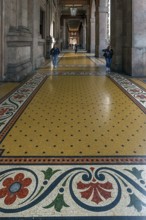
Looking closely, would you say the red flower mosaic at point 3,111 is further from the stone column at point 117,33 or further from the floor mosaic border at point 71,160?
the stone column at point 117,33

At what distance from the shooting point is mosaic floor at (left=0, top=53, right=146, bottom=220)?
207cm

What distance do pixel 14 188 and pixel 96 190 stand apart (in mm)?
697

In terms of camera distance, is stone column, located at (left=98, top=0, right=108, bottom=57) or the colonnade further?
stone column, located at (left=98, top=0, right=108, bottom=57)

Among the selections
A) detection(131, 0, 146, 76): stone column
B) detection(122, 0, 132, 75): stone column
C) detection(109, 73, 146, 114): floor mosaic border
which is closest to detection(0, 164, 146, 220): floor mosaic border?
detection(109, 73, 146, 114): floor mosaic border

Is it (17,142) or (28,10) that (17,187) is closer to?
(17,142)

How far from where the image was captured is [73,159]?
2834mm

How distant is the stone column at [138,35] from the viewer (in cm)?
905

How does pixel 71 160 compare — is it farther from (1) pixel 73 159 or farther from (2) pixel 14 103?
(2) pixel 14 103

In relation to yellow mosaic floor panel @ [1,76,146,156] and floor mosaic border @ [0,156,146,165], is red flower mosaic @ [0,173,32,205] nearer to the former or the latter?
floor mosaic border @ [0,156,146,165]

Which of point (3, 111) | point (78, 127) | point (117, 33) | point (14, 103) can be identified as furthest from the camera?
point (117, 33)

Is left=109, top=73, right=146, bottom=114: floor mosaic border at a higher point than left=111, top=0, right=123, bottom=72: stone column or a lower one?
lower

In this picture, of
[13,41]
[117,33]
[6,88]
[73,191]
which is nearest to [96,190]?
[73,191]

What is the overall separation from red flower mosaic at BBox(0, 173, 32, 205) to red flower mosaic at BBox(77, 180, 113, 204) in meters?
0.46

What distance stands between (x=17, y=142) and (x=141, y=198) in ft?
5.63
